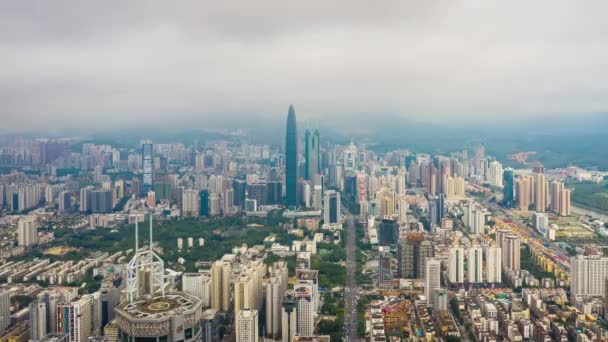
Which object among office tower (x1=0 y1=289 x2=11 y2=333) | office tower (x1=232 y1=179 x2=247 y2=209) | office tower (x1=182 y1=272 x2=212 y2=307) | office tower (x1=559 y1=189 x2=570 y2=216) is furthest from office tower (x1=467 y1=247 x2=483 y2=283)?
office tower (x1=232 y1=179 x2=247 y2=209)

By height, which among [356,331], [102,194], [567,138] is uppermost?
[567,138]

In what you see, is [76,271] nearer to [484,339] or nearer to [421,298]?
[421,298]

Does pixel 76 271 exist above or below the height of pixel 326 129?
below

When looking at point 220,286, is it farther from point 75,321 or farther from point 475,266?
point 475,266

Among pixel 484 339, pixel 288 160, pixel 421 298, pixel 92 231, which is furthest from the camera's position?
pixel 288 160

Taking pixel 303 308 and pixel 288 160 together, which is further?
pixel 288 160

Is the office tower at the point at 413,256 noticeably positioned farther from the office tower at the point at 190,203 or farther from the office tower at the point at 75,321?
the office tower at the point at 190,203

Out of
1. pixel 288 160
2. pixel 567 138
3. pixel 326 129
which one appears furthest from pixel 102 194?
pixel 567 138
